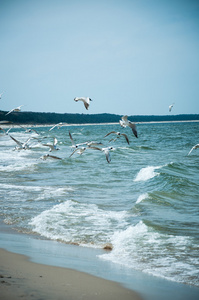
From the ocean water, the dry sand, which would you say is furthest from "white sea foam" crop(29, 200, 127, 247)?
the dry sand

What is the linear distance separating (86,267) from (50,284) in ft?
3.99

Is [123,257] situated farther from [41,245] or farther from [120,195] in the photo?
[120,195]

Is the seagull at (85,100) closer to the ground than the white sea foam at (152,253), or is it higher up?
higher up

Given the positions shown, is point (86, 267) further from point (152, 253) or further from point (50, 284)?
point (152, 253)

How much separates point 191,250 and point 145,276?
1734 mm

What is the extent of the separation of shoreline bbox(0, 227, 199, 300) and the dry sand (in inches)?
0.8

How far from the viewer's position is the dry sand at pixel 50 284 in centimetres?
461

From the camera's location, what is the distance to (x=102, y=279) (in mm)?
5617

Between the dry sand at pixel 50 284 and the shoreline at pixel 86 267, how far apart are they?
2 cm

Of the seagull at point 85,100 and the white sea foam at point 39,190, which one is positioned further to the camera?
the white sea foam at point 39,190

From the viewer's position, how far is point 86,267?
624cm

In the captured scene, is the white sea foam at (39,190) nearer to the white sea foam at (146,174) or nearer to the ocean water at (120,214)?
the ocean water at (120,214)

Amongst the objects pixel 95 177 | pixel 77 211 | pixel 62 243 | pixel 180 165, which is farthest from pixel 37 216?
pixel 180 165

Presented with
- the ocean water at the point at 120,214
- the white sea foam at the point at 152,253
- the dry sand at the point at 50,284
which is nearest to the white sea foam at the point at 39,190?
the ocean water at the point at 120,214
